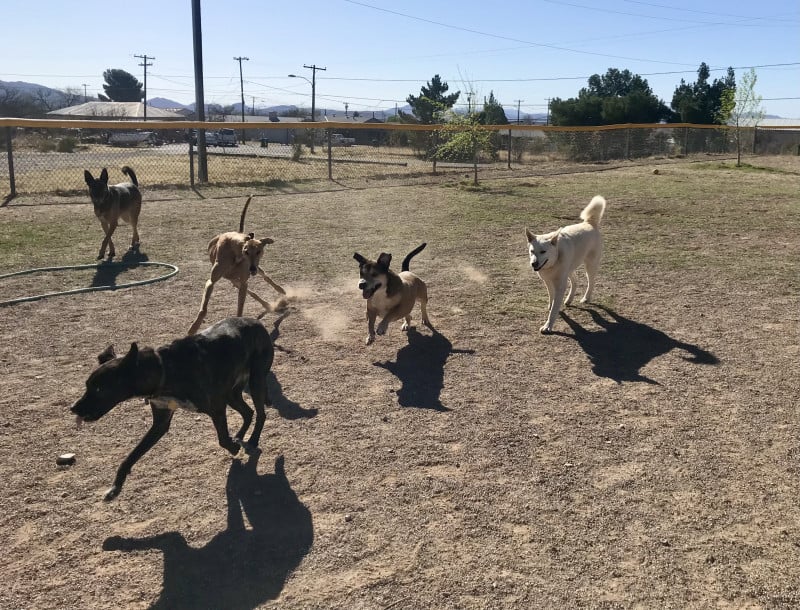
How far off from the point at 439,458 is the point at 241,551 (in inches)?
56.6

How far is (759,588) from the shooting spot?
3.11m

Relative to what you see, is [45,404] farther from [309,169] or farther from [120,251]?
[309,169]

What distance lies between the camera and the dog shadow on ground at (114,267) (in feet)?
28.2

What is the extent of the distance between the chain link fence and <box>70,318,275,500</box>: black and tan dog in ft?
44.6

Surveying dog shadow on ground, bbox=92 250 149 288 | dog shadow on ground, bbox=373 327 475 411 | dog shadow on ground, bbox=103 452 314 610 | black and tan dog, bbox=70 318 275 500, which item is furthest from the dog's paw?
dog shadow on ground, bbox=92 250 149 288

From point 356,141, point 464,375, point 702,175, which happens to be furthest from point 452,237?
point 356,141

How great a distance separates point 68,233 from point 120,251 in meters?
1.86

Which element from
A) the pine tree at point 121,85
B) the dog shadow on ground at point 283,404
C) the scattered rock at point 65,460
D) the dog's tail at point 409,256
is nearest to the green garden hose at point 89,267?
the dog's tail at point 409,256

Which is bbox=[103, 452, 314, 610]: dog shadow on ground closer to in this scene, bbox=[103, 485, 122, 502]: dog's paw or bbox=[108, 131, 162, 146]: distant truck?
bbox=[103, 485, 122, 502]: dog's paw

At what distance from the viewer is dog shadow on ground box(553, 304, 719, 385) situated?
5918mm

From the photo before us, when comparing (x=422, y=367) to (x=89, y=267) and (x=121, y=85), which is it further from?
(x=121, y=85)

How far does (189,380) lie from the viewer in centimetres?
383

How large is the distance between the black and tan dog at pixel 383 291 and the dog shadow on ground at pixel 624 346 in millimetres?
1658

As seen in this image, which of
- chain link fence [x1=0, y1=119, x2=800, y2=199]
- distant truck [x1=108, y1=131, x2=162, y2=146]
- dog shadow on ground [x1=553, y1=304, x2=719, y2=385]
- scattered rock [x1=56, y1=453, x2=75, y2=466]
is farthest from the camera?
distant truck [x1=108, y1=131, x2=162, y2=146]
